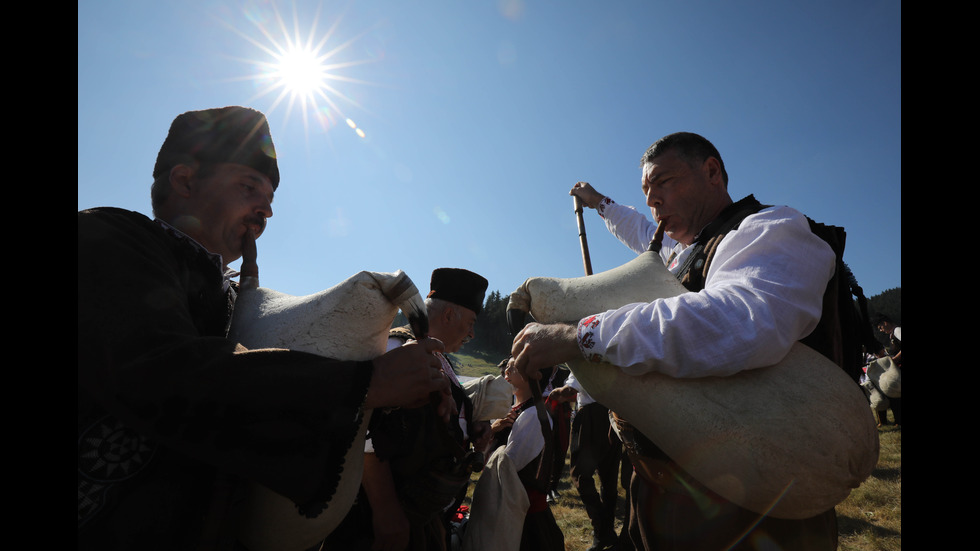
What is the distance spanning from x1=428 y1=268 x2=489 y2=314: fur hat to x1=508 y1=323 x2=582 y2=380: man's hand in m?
1.55

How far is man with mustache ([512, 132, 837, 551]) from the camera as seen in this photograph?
1281 millimetres

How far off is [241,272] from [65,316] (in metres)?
0.52

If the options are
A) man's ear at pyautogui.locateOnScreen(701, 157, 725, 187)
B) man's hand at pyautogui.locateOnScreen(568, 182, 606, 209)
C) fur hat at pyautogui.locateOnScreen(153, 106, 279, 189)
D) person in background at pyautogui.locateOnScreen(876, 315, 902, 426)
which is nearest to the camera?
fur hat at pyautogui.locateOnScreen(153, 106, 279, 189)

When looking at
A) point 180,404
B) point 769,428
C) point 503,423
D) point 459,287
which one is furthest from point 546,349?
point 503,423

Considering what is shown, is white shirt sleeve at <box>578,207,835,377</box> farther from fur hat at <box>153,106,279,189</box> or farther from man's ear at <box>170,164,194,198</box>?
man's ear at <box>170,164,194,198</box>

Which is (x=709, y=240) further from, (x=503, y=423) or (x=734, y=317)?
(x=503, y=423)

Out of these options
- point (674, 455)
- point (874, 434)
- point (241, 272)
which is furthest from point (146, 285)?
point (874, 434)

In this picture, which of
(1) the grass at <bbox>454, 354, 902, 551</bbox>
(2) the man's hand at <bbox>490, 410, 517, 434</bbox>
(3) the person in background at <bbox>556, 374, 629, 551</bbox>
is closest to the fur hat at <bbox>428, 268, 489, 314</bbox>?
(2) the man's hand at <bbox>490, 410, 517, 434</bbox>

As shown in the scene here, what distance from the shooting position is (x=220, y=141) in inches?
64.4

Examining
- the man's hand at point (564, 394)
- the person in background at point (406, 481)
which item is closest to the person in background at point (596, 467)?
the man's hand at point (564, 394)

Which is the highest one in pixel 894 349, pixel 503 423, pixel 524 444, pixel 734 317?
pixel 894 349

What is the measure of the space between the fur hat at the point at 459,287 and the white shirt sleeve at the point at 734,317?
65.4 inches

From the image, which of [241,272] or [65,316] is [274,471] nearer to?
[65,316]

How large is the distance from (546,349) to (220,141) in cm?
142
